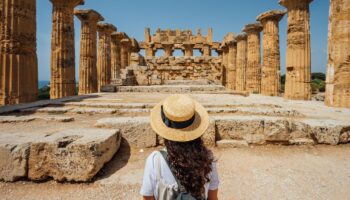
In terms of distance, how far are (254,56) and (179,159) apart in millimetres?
18485

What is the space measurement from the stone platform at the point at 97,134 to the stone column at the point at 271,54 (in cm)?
1007

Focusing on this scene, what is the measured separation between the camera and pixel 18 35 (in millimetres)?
8320

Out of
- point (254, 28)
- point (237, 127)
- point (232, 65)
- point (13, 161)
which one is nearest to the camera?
point (13, 161)

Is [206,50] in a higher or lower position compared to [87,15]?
higher

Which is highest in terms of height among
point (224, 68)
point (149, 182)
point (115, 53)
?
point (115, 53)

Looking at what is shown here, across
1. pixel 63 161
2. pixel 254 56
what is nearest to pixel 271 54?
pixel 254 56

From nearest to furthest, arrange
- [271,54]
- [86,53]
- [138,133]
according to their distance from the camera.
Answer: [138,133]
[86,53]
[271,54]

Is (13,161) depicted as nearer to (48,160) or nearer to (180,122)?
(48,160)

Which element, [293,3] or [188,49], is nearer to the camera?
[293,3]

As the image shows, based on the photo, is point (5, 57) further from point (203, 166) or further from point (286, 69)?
point (286, 69)

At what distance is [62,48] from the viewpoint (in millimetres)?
12094

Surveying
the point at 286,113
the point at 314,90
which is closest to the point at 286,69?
the point at 286,113

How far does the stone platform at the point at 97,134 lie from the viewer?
2.79m

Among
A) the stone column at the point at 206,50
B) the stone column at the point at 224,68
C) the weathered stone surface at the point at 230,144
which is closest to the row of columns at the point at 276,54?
the stone column at the point at 224,68
